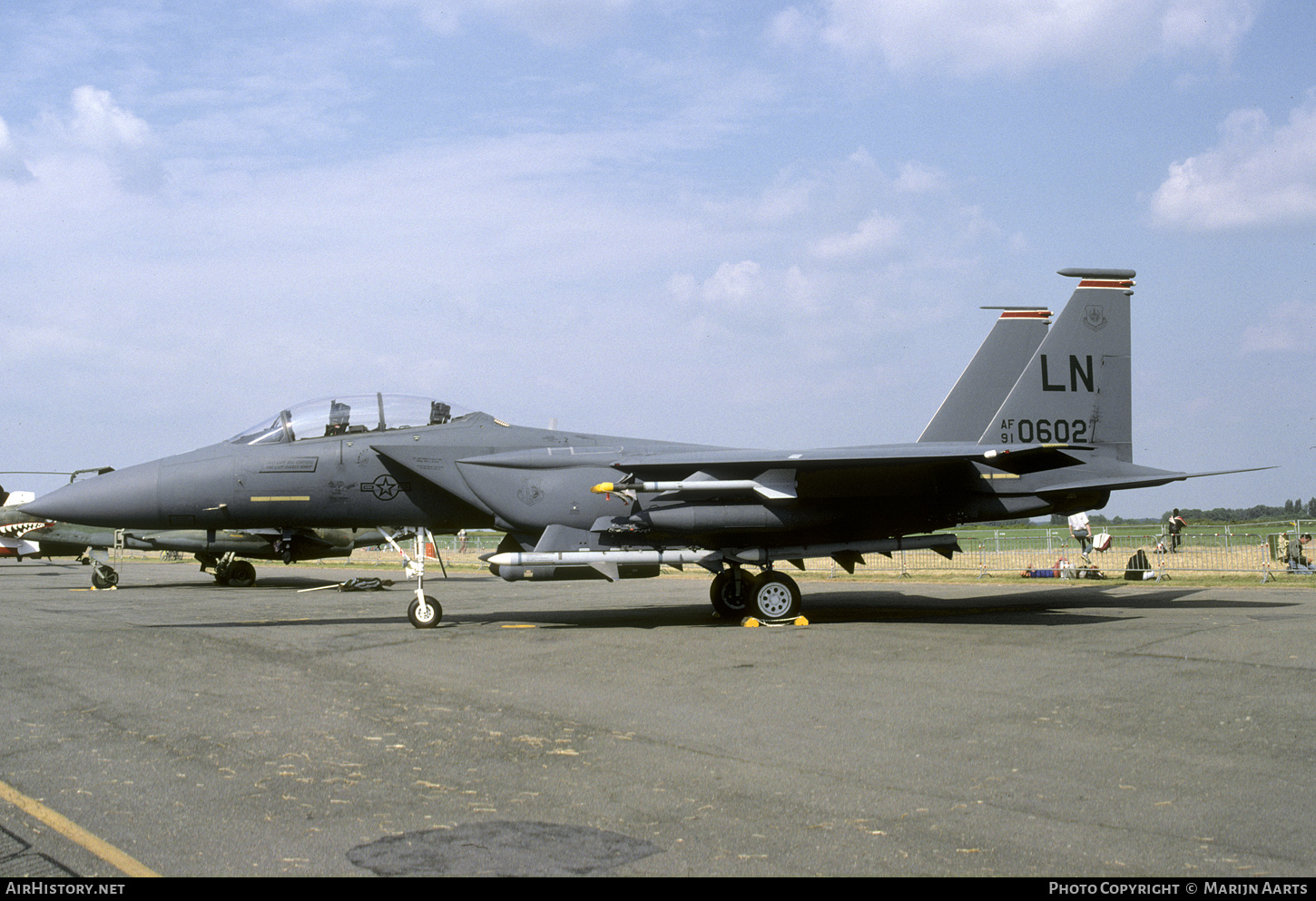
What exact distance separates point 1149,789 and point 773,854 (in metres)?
2.19

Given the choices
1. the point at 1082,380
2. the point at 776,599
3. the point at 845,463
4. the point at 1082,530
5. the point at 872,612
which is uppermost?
the point at 1082,380

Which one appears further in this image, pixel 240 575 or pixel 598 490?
pixel 240 575

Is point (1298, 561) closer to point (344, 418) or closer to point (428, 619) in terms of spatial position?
point (428, 619)

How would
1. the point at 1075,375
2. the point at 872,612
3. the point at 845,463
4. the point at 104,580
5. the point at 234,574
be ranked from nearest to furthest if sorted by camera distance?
the point at 845,463
the point at 1075,375
the point at 872,612
the point at 104,580
the point at 234,574

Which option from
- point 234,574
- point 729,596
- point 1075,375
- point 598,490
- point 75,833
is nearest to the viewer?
point 75,833

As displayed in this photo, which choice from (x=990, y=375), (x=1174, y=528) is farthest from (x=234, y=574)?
(x=1174, y=528)

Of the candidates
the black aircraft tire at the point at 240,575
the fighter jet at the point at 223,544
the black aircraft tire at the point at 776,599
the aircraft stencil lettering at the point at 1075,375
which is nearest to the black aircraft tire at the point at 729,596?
the black aircraft tire at the point at 776,599

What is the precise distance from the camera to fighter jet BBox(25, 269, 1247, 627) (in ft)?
40.0

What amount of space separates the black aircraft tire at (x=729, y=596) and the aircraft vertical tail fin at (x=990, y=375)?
388 cm

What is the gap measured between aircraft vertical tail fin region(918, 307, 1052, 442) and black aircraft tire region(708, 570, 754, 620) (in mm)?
3883

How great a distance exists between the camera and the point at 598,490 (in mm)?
12094

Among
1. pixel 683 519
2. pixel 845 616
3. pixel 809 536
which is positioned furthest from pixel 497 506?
pixel 845 616

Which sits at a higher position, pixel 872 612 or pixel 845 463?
pixel 845 463

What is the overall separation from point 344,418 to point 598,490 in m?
3.74
